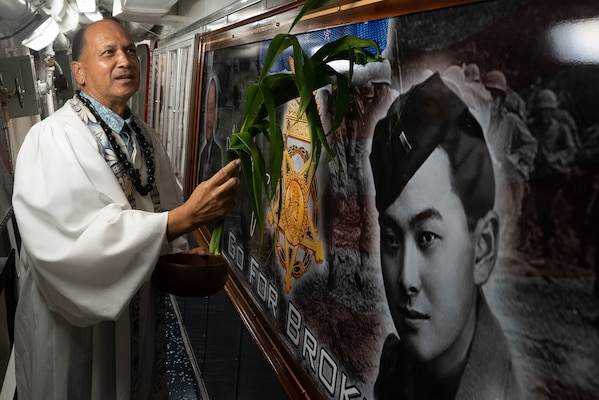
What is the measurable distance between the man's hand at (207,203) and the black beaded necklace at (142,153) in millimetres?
403

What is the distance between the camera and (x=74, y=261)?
1345mm

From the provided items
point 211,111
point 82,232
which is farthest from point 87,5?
point 82,232

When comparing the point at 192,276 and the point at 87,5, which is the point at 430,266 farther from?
the point at 87,5

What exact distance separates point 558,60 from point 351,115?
1.90ft

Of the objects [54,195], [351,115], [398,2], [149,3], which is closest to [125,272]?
[54,195]

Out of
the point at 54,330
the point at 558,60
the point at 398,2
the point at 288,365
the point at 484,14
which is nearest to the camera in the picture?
the point at 558,60

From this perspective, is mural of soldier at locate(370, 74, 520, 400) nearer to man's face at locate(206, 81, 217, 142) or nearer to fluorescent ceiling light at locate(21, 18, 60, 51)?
man's face at locate(206, 81, 217, 142)

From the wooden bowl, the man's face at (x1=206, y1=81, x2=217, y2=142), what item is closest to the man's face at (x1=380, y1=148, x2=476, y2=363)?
the wooden bowl

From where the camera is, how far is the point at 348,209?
1.18 m

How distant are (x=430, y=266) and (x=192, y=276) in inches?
31.5

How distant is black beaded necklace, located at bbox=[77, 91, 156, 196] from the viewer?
1654mm

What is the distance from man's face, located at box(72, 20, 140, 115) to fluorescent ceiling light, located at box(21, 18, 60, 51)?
3187 mm

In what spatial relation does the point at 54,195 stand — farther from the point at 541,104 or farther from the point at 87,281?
the point at 541,104

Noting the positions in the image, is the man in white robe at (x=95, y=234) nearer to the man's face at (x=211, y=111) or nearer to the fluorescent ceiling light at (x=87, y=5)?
the man's face at (x=211, y=111)
